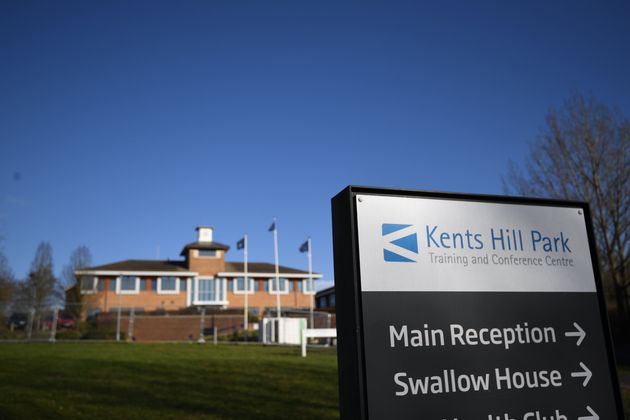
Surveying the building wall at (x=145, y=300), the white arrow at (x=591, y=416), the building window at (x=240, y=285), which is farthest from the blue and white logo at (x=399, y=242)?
the building window at (x=240, y=285)

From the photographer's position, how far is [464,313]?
2.29 m

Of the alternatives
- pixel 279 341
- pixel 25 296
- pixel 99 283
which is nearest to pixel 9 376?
pixel 279 341

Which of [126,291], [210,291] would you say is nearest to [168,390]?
[126,291]

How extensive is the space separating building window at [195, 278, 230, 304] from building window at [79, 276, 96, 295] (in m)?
11.1

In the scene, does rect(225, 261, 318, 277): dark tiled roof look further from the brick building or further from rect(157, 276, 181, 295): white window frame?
rect(157, 276, 181, 295): white window frame

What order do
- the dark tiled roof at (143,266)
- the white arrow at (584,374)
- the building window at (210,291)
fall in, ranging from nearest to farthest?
the white arrow at (584,374), the dark tiled roof at (143,266), the building window at (210,291)

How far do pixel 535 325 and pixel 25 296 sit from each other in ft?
143

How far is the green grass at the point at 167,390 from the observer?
6.96 m

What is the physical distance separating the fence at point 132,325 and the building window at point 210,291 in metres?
5.32

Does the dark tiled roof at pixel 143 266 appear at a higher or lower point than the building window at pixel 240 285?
higher

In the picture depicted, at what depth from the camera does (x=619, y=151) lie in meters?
23.7

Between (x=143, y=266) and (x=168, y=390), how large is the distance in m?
49.1

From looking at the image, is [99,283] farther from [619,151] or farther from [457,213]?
[457,213]

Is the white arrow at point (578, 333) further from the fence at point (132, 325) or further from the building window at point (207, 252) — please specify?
the building window at point (207, 252)
